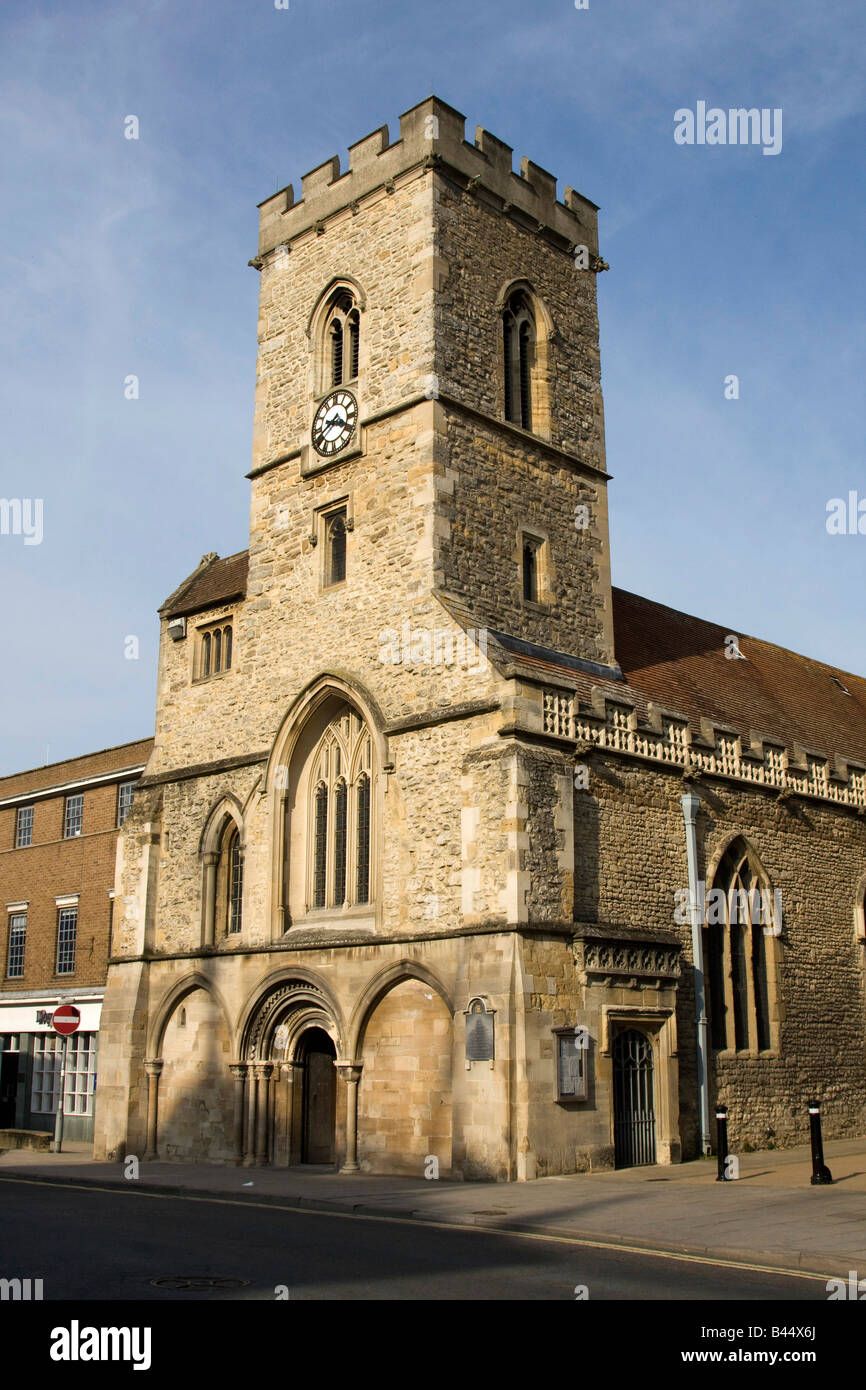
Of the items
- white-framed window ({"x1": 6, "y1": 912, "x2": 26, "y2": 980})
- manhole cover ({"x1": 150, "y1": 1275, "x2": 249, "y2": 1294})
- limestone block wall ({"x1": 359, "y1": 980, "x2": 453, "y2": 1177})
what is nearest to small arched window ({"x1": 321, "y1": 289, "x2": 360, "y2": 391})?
limestone block wall ({"x1": 359, "y1": 980, "x2": 453, "y2": 1177})

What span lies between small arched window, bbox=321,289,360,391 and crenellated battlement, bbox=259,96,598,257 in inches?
67.9

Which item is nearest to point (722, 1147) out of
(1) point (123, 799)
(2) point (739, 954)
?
(2) point (739, 954)

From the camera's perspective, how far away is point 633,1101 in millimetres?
18641

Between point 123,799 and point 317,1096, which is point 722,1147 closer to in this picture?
point 317,1096

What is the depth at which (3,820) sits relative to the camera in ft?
110

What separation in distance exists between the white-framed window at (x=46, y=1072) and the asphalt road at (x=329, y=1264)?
1622 cm

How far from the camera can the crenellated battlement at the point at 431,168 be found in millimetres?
22875

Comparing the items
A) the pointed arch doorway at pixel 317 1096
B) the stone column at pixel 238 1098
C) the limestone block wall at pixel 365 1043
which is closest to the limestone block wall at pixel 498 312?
the limestone block wall at pixel 365 1043

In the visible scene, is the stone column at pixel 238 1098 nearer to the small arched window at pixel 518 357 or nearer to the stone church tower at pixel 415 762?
the stone church tower at pixel 415 762

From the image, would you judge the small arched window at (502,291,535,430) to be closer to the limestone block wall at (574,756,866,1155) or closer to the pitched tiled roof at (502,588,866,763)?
the pitched tiled roof at (502,588,866,763)

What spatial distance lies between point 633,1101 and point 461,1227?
6.54 m

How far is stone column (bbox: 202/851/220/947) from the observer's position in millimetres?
22609
